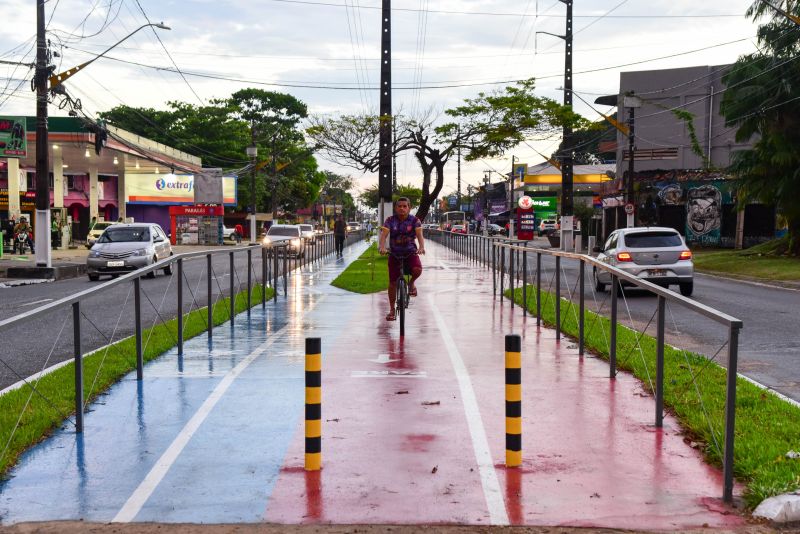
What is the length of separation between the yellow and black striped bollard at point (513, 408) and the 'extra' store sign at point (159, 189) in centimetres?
5981

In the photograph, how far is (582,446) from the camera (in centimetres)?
645

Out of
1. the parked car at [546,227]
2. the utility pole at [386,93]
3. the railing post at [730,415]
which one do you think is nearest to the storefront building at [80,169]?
the utility pole at [386,93]

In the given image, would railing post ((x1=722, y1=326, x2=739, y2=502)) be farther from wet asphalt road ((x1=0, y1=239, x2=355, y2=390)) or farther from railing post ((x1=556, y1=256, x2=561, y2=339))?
railing post ((x1=556, y1=256, x2=561, y2=339))

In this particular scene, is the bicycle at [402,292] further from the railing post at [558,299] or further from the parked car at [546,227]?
the parked car at [546,227]

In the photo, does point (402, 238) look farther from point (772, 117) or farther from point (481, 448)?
point (772, 117)

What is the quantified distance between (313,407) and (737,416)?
363cm

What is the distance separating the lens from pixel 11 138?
31312 millimetres

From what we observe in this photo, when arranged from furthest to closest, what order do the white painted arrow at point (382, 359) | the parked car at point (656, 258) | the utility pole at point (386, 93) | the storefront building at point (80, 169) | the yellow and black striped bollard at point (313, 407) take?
the storefront building at point (80, 169) < the utility pole at point (386, 93) < the parked car at point (656, 258) < the white painted arrow at point (382, 359) < the yellow and black striped bollard at point (313, 407)

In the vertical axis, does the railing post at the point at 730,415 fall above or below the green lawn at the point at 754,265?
above

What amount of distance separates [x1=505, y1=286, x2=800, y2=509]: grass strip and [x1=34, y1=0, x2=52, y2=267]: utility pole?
62.7ft

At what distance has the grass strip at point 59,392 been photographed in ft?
21.2

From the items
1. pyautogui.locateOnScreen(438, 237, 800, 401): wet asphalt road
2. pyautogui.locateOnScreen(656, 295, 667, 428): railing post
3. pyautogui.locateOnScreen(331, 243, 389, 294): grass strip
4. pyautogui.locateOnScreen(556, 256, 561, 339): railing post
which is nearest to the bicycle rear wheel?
pyautogui.locateOnScreen(556, 256, 561, 339): railing post

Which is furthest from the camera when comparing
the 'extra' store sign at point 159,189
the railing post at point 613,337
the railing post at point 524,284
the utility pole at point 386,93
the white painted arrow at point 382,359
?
the 'extra' store sign at point 159,189

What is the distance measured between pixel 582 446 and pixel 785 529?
1.85m
